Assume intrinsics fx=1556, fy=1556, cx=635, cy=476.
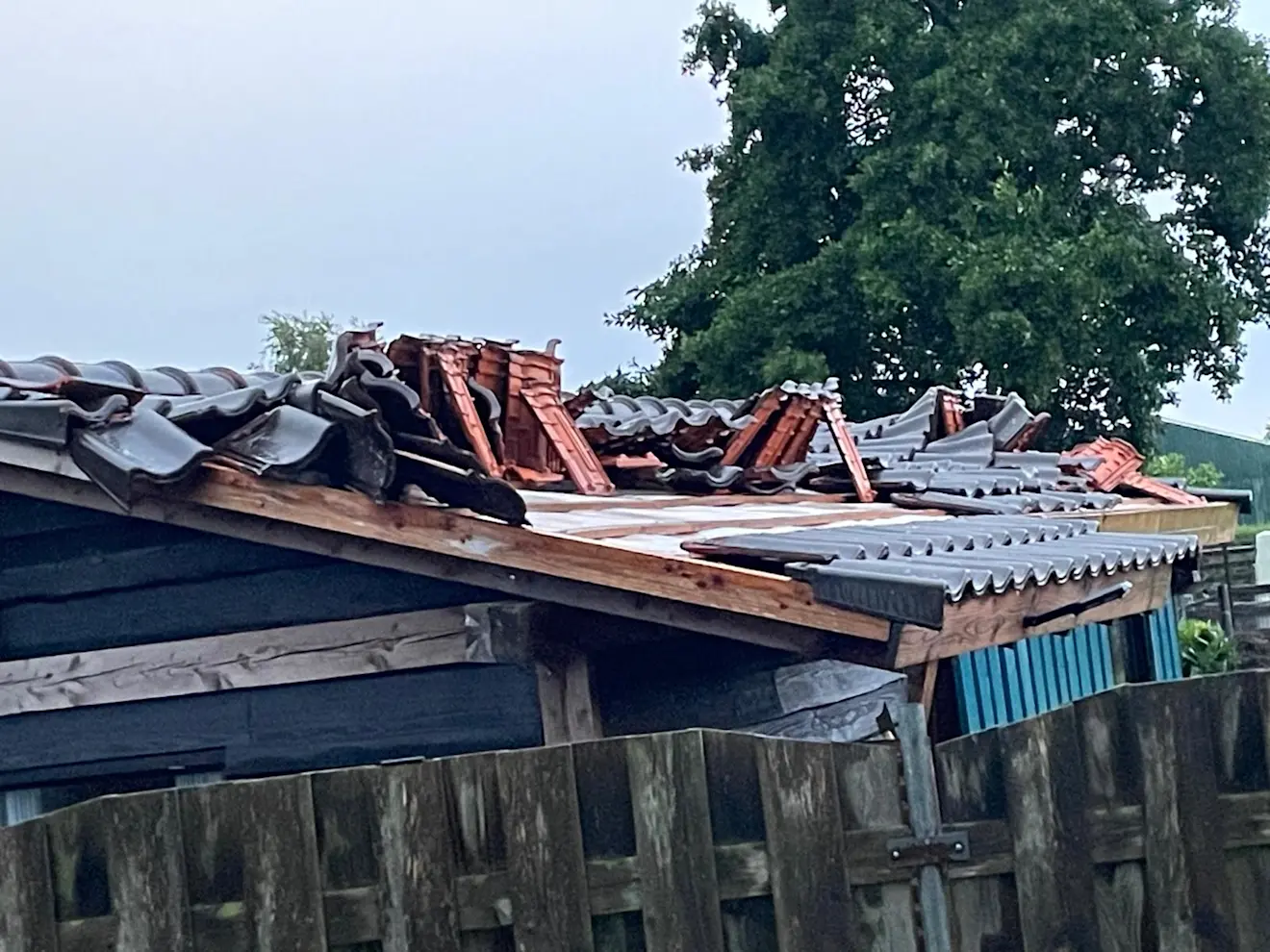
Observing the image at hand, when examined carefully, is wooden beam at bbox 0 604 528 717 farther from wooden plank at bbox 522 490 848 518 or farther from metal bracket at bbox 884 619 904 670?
metal bracket at bbox 884 619 904 670

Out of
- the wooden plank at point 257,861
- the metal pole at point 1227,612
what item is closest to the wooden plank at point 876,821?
the wooden plank at point 257,861

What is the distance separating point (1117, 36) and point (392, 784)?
20.1m

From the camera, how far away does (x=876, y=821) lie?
304 centimetres

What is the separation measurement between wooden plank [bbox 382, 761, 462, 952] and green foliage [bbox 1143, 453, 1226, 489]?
51.2ft

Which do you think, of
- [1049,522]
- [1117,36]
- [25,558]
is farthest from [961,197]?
[25,558]

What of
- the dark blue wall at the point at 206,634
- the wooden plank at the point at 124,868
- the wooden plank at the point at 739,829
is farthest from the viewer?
the dark blue wall at the point at 206,634

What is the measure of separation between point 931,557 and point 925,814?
1.72 meters

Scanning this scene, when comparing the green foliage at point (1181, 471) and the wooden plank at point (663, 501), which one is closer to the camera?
the wooden plank at point (663, 501)

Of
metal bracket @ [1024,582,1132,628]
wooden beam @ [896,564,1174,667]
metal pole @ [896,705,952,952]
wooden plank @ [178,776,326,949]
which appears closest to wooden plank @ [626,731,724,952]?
metal pole @ [896,705,952,952]

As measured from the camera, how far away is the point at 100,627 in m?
5.51

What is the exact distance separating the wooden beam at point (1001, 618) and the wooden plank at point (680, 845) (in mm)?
1096

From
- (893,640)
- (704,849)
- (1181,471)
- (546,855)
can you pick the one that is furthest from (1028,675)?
(1181,471)

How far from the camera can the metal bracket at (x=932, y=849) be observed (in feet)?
9.84

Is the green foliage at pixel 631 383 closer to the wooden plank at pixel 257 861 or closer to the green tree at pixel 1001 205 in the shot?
the green tree at pixel 1001 205
